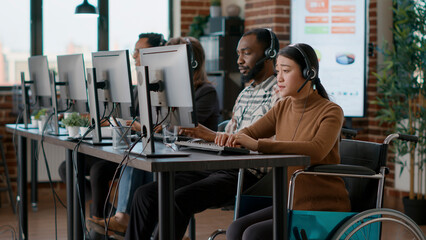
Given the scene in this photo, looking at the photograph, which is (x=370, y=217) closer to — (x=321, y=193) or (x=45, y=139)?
(x=321, y=193)

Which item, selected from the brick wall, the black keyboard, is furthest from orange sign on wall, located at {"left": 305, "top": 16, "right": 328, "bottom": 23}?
the black keyboard

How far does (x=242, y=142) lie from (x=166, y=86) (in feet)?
1.20

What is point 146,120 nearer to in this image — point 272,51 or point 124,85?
point 124,85

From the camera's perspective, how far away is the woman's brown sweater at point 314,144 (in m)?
2.30

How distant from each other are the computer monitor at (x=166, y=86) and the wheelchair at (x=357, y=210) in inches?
19.2

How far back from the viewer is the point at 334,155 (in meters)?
2.45

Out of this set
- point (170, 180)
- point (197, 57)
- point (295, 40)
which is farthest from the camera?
point (295, 40)

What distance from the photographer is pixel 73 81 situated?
3330 millimetres

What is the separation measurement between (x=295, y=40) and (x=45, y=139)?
248 cm

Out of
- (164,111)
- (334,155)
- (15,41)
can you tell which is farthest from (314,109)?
(15,41)

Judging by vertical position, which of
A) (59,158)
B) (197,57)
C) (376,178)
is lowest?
(59,158)

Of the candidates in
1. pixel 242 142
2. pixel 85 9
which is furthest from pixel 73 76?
pixel 85 9

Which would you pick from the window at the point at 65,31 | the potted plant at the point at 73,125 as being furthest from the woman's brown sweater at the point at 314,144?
the window at the point at 65,31

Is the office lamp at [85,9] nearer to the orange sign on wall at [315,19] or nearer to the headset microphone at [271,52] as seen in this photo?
the orange sign on wall at [315,19]
